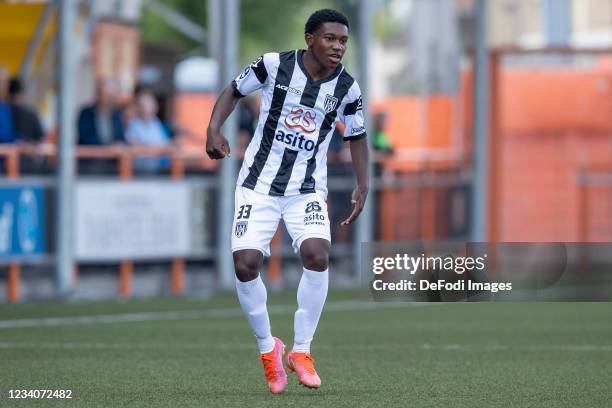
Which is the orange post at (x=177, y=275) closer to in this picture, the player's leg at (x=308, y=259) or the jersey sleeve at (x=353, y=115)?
the jersey sleeve at (x=353, y=115)

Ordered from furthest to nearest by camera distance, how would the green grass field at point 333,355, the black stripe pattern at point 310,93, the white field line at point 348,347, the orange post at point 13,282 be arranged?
the orange post at point 13,282, the white field line at point 348,347, the black stripe pattern at point 310,93, the green grass field at point 333,355

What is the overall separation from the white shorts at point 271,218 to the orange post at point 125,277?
25.9 ft

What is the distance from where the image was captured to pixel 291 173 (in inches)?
355

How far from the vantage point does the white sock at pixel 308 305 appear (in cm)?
895

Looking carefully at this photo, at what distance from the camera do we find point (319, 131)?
9.06 meters

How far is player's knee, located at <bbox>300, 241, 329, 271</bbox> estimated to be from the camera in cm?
891

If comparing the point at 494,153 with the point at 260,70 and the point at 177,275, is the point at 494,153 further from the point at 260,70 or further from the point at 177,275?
the point at 260,70

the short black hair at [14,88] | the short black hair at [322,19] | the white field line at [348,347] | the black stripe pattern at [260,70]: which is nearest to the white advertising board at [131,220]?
the short black hair at [14,88]

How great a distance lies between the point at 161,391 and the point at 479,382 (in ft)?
6.07

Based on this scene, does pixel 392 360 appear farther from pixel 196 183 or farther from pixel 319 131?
pixel 196 183

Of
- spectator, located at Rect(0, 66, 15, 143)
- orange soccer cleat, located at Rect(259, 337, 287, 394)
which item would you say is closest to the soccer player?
orange soccer cleat, located at Rect(259, 337, 287, 394)

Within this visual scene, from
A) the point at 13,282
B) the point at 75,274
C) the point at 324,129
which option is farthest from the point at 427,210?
the point at 324,129

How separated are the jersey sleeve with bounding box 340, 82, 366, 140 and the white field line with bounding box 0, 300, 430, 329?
4.84 metres

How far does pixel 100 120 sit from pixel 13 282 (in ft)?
6.70
